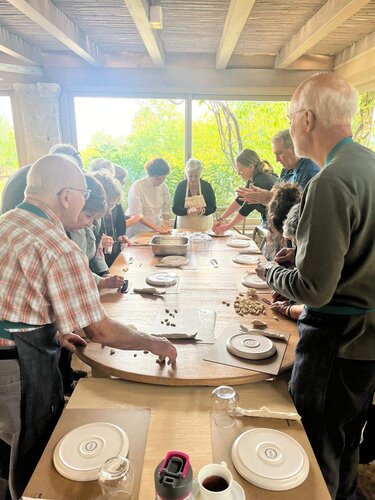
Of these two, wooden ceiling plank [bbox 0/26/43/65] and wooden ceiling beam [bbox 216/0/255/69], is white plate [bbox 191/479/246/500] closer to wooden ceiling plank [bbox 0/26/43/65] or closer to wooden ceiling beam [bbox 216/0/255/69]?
wooden ceiling beam [bbox 216/0/255/69]

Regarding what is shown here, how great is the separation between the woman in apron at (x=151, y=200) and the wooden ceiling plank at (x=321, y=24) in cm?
172

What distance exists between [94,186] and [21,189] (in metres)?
0.44

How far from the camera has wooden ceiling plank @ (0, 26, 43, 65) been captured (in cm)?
336

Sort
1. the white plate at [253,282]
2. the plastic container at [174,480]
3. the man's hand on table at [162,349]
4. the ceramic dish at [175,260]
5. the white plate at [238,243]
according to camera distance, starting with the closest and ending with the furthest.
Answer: the plastic container at [174,480], the man's hand on table at [162,349], the white plate at [253,282], the ceramic dish at [175,260], the white plate at [238,243]

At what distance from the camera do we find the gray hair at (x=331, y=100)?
120 centimetres

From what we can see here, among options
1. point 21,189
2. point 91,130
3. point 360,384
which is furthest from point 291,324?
point 91,130

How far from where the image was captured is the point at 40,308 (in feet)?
3.96

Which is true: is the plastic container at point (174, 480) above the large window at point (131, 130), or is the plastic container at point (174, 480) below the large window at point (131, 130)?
below

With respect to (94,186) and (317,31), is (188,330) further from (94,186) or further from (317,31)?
(317,31)

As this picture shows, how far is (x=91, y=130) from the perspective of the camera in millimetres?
4703

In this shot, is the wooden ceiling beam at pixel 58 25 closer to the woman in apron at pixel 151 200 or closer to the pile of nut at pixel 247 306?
the woman in apron at pixel 151 200

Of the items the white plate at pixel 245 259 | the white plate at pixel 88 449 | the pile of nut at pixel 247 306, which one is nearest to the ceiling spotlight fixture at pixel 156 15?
the white plate at pixel 245 259

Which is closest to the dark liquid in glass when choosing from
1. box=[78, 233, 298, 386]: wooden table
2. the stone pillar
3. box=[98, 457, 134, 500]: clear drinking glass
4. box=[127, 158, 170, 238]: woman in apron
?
box=[98, 457, 134, 500]: clear drinking glass

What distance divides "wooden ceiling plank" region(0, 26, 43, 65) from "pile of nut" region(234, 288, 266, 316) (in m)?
3.23
